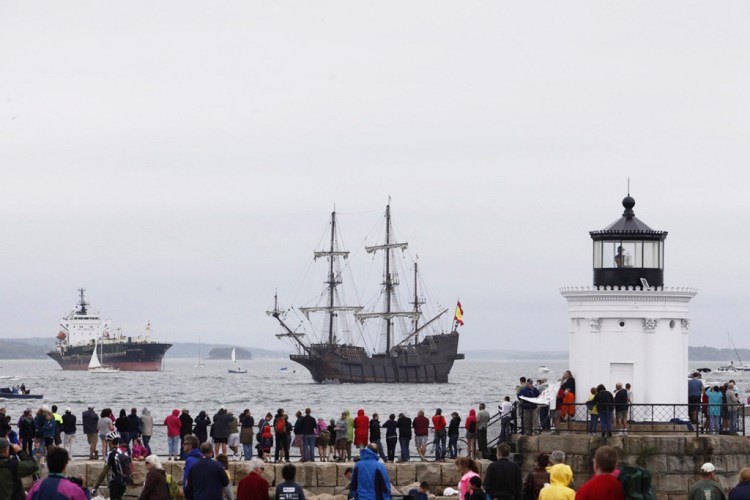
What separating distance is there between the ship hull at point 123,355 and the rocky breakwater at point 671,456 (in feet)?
558

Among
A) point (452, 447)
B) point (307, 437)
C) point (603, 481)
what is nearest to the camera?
point (603, 481)

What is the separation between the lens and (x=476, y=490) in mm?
15305

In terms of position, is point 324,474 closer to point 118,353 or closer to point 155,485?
point 155,485

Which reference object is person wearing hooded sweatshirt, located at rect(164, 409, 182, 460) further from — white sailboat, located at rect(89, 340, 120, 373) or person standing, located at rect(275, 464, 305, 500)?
white sailboat, located at rect(89, 340, 120, 373)

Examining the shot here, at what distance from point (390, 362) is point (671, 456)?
118 meters

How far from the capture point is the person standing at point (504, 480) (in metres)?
15.8

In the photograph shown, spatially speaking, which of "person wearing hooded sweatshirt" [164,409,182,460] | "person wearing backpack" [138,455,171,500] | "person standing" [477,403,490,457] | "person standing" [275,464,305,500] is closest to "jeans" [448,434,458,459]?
"person standing" [477,403,490,457]

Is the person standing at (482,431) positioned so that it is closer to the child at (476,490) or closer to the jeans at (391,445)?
the jeans at (391,445)

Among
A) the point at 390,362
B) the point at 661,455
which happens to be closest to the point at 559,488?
the point at 661,455

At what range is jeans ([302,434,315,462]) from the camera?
2705 cm

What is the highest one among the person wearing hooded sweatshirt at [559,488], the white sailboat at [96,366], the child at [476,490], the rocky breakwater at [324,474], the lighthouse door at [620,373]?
the white sailboat at [96,366]

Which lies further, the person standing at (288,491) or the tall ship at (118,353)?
the tall ship at (118,353)

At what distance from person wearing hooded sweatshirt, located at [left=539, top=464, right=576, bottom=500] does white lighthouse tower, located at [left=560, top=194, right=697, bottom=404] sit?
11.0 m

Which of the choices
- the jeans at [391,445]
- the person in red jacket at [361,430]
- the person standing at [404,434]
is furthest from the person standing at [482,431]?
the person in red jacket at [361,430]
